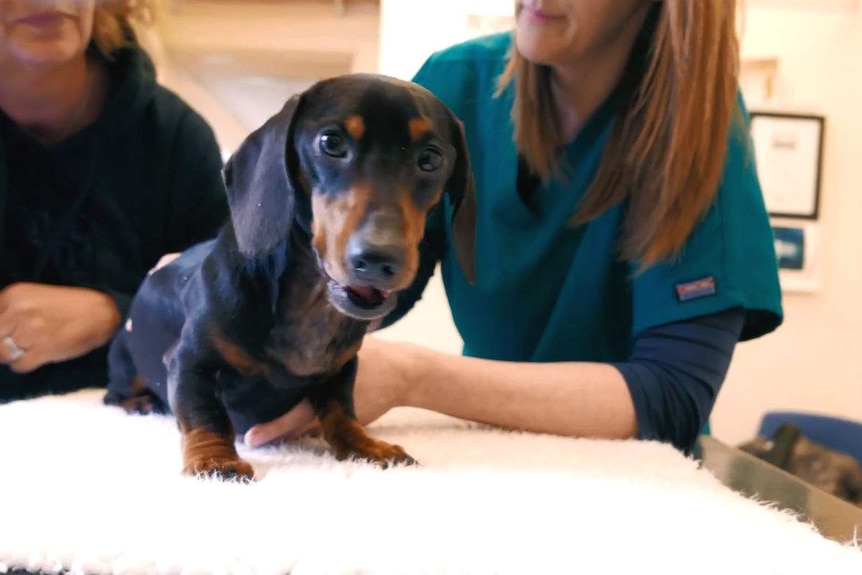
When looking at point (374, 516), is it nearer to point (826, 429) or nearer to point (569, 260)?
point (569, 260)

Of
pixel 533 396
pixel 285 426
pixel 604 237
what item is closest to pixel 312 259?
pixel 285 426

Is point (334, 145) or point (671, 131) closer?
point (334, 145)

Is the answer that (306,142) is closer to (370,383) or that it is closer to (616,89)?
(370,383)

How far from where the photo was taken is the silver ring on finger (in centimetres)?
94

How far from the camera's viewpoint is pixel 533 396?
2.78 feet

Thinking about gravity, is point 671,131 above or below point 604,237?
above

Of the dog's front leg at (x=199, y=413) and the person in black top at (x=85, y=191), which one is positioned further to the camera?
the person in black top at (x=85, y=191)

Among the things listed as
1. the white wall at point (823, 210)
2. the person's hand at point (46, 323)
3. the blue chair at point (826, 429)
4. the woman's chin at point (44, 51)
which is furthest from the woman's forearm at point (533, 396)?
the blue chair at point (826, 429)

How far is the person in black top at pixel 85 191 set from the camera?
96 centimetres

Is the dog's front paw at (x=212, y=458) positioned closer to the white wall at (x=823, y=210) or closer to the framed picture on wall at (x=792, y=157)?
the white wall at (x=823, y=210)

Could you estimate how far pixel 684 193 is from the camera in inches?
35.1

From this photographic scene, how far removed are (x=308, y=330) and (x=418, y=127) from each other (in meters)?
0.21

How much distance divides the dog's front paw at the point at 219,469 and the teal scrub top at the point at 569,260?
447 millimetres

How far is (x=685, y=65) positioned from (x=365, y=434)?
550 millimetres
